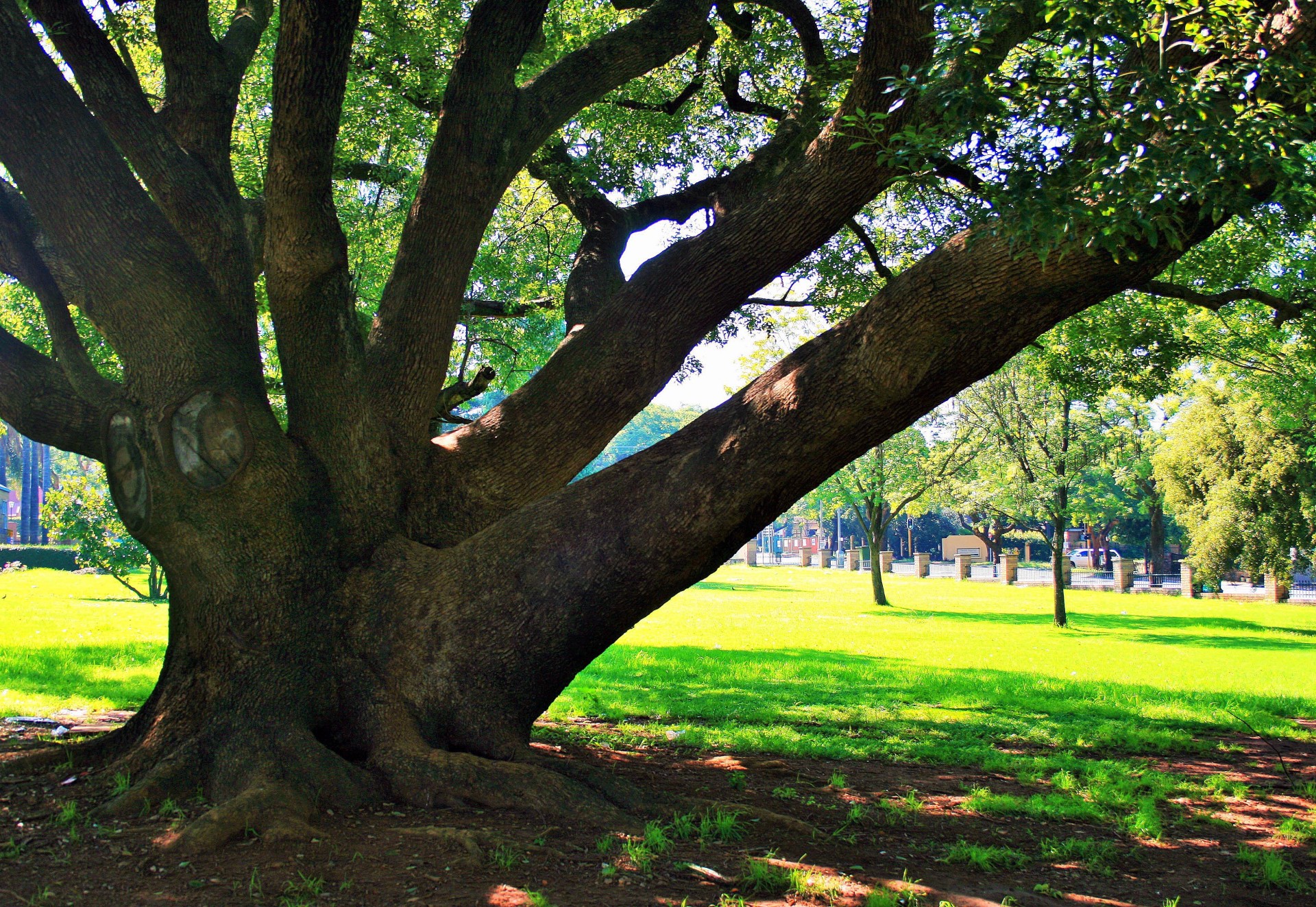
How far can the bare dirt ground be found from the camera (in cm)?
350

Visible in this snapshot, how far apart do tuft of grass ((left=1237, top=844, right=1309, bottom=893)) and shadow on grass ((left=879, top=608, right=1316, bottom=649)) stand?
16122mm

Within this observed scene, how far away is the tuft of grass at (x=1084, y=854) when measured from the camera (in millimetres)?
4469

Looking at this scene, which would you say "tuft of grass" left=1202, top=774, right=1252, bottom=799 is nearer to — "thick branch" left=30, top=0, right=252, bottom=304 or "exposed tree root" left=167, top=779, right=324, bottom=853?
"exposed tree root" left=167, top=779, right=324, bottom=853

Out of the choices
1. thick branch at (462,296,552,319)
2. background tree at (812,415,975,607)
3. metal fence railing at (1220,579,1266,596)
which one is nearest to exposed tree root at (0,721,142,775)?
thick branch at (462,296,552,319)

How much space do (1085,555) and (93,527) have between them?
75.4 meters

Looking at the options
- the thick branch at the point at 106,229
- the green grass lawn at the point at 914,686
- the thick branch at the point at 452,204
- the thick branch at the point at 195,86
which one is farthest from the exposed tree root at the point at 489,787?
the thick branch at the point at 195,86

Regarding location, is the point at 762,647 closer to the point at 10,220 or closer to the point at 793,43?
the point at 793,43

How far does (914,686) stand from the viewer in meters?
11.6

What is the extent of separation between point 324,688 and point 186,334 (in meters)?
2.12

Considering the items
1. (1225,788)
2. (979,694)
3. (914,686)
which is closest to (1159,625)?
(914,686)

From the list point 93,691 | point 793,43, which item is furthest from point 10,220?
point 793,43

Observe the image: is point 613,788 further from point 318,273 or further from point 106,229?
point 106,229

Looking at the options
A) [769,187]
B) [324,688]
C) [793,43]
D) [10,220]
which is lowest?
[324,688]

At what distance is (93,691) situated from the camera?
8.73m
